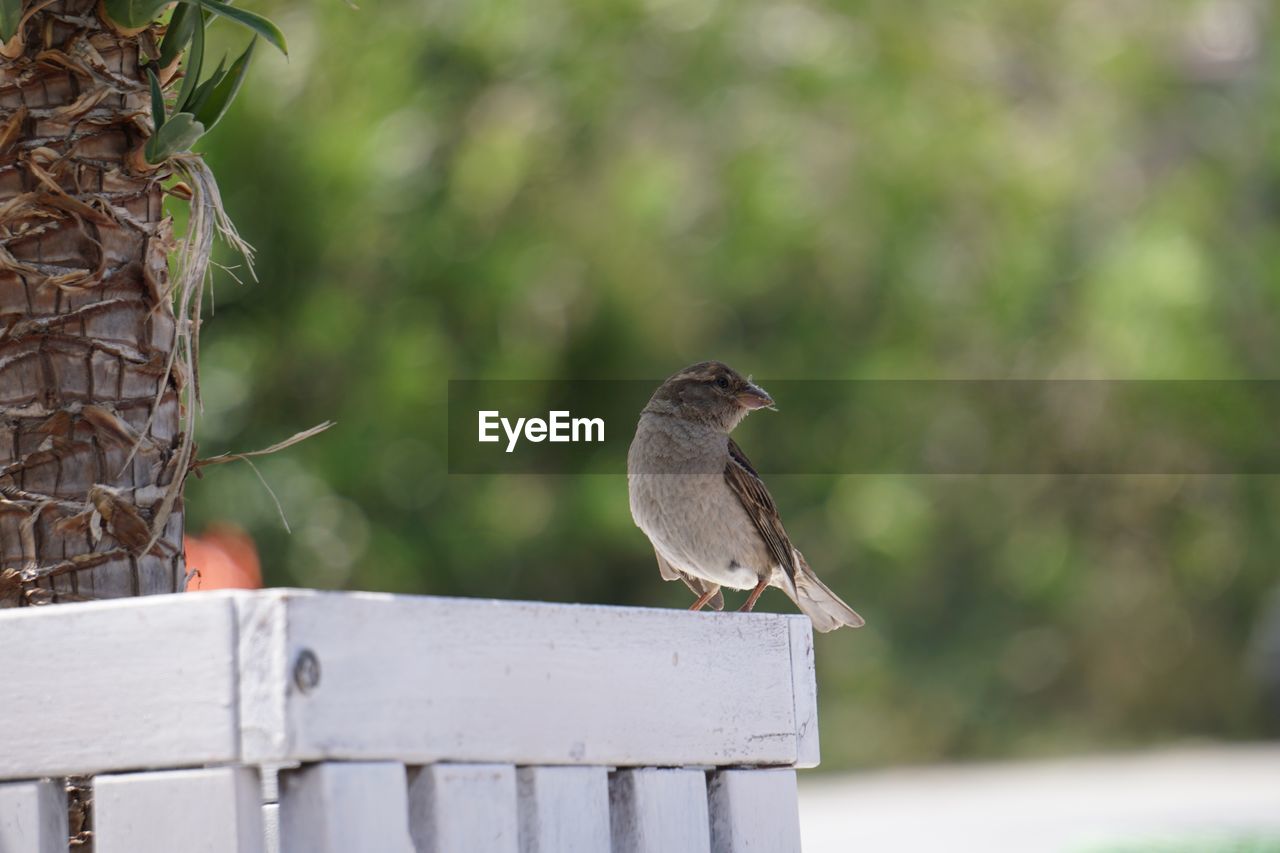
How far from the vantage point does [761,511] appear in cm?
313

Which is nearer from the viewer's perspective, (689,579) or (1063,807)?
(689,579)

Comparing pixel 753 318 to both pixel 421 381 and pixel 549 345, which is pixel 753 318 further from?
pixel 421 381

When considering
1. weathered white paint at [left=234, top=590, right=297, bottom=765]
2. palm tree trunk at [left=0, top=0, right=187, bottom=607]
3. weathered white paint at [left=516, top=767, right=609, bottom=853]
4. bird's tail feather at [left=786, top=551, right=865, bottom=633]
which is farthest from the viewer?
bird's tail feather at [left=786, top=551, right=865, bottom=633]

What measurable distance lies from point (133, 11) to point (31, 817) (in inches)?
40.2

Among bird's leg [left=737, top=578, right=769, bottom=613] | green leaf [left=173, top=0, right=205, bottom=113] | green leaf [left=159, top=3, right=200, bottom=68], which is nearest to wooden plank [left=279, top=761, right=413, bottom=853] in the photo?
green leaf [left=173, top=0, right=205, bottom=113]

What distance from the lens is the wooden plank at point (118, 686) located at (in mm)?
1439

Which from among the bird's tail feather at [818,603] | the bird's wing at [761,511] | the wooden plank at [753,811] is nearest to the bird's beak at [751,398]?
the bird's wing at [761,511]

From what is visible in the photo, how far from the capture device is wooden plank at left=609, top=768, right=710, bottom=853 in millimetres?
1804

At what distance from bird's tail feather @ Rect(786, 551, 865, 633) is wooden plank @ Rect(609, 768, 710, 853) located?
3.71ft

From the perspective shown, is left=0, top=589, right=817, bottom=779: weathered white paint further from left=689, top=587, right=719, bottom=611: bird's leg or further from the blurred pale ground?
the blurred pale ground

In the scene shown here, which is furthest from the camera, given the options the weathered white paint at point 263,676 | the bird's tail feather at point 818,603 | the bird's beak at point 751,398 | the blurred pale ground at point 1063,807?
the blurred pale ground at point 1063,807

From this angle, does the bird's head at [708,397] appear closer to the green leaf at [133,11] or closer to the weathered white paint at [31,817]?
the green leaf at [133,11]

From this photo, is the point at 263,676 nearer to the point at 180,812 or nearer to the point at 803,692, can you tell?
the point at 180,812

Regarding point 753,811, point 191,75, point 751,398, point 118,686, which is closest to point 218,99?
point 191,75
